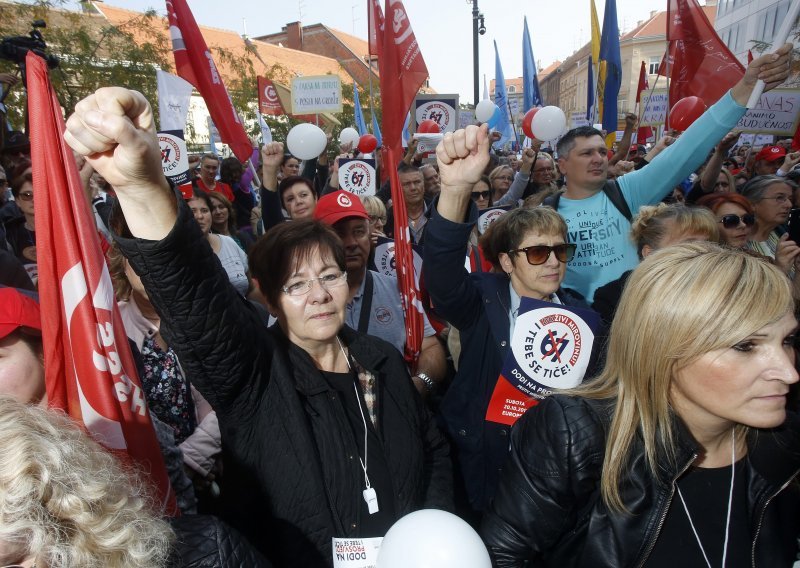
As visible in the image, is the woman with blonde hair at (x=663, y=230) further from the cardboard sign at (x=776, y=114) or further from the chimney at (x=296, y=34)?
the chimney at (x=296, y=34)

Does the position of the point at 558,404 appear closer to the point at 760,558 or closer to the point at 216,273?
the point at 760,558

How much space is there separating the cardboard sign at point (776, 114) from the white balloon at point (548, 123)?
202 cm

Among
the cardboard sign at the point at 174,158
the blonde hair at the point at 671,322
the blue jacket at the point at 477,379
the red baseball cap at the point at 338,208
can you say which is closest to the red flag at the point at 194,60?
the cardboard sign at the point at 174,158

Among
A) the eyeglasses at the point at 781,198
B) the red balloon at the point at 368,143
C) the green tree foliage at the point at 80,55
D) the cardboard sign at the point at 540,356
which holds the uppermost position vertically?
the green tree foliage at the point at 80,55

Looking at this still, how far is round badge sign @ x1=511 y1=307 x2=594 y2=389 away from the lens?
2.23m

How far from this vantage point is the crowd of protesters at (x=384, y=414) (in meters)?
1.20

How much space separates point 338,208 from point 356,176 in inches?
127

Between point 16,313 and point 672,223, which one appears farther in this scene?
point 672,223

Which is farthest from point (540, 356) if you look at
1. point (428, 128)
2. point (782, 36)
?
point (428, 128)

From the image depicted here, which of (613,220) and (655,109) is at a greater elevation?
(655,109)

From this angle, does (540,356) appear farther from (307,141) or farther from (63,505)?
(307,141)

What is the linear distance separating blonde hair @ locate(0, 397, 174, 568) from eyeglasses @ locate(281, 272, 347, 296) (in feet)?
2.90

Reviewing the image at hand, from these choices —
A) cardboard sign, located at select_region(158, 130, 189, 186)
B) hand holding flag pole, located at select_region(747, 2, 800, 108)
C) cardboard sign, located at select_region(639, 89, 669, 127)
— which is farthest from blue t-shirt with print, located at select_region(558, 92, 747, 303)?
cardboard sign, located at select_region(639, 89, 669, 127)

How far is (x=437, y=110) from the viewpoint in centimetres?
809
